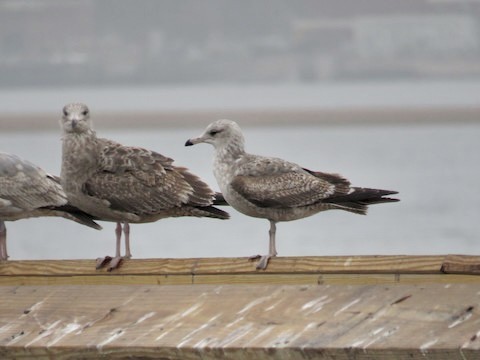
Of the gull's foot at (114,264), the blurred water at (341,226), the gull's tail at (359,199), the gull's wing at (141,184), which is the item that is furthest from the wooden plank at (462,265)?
the blurred water at (341,226)

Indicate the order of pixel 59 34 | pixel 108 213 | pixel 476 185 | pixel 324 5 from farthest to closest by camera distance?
pixel 324 5 → pixel 59 34 → pixel 476 185 → pixel 108 213

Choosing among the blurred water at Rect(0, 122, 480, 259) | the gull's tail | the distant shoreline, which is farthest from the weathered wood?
the distant shoreline

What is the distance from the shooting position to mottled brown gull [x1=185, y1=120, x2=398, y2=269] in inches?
376

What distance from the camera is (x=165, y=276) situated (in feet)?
24.1

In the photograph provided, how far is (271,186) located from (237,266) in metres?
2.50

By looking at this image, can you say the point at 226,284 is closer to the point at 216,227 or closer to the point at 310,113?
the point at 216,227

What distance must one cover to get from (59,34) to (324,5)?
2265cm

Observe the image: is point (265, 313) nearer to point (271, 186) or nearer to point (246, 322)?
point (246, 322)

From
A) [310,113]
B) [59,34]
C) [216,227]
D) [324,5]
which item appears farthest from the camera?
[324,5]

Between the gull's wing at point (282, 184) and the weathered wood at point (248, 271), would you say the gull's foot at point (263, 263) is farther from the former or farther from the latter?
the gull's wing at point (282, 184)

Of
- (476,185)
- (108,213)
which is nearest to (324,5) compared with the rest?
(476,185)

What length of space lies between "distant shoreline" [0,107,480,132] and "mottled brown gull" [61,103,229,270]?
7020cm

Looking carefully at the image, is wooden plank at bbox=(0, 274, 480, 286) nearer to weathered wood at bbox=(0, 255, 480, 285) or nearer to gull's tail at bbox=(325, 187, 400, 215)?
weathered wood at bbox=(0, 255, 480, 285)

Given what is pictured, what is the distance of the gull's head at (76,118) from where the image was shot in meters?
9.58
